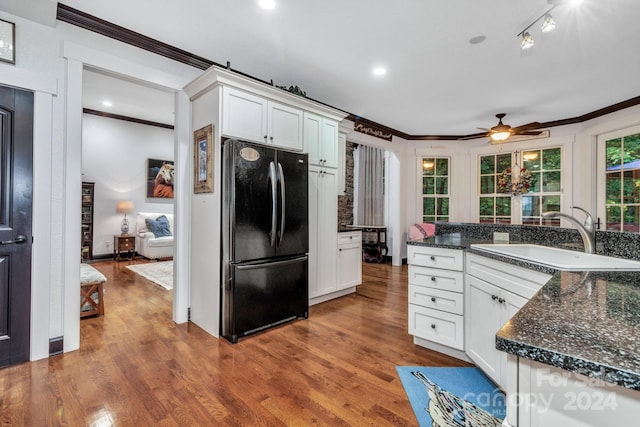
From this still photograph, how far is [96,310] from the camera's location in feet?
10.4

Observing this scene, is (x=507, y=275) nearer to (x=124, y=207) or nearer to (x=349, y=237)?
(x=349, y=237)

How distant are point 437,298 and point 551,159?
4.78 m

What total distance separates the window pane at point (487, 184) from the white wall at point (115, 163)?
260 inches

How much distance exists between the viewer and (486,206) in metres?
6.23

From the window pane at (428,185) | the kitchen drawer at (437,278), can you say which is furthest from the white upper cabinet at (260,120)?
the window pane at (428,185)

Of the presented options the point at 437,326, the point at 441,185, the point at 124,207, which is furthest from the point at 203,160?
the point at 441,185

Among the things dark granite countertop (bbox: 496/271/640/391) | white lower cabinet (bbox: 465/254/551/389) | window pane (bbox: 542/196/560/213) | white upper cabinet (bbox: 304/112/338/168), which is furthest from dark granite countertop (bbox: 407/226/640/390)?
window pane (bbox: 542/196/560/213)

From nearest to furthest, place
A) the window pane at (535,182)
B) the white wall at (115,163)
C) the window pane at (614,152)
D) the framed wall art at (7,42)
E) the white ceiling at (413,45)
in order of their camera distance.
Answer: the framed wall art at (7,42)
the white ceiling at (413,45)
the window pane at (614,152)
the window pane at (535,182)
the white wall at (115,163)

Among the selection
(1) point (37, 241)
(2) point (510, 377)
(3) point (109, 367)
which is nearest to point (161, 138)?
(1) point (37, 241)

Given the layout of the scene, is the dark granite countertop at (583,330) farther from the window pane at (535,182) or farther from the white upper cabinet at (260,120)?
the window pane at (535,182)

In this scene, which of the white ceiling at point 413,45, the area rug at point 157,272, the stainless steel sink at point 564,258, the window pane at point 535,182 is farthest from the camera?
the window pane at point 535,182

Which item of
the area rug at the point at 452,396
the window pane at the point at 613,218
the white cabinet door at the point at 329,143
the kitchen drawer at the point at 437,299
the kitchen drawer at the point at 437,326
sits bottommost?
the area rug at the point at 452,396

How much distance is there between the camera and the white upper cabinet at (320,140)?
3.44 metres

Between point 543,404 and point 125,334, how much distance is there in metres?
3.09
